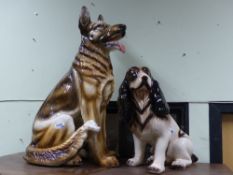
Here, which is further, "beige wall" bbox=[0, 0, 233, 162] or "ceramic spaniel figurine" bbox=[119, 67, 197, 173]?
"beige wall" bbox=[0, 0, 233, 162]

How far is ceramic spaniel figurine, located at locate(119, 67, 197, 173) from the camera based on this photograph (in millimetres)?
809

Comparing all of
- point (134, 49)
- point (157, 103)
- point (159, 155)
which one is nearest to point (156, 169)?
point (159, 155)

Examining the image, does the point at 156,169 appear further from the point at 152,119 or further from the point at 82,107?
the point at 82,107

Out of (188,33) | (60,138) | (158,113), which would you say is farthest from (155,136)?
(188,33)

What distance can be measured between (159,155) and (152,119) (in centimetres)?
8

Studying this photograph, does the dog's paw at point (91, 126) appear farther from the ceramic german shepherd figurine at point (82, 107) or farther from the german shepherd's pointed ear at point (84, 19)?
the german shepherd's pointed ear at point (84, 19)

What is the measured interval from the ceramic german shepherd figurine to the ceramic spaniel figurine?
65mm

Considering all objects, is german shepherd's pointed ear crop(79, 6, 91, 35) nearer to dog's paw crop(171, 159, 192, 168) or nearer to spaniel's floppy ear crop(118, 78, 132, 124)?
spaniel's floppy ear crop(118, 78, 132, 124)

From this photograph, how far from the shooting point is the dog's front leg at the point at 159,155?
2.54 ft

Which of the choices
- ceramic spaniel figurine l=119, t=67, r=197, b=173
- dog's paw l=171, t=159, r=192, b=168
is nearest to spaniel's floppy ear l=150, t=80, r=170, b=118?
ceramic spaniel figurine l=119, t=67, r=197, b=173

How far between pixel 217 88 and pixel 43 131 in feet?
1.55

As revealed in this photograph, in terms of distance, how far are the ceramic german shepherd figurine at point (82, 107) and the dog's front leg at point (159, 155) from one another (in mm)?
105

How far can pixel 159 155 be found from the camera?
0.79 m

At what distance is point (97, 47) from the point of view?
0.87 meters
